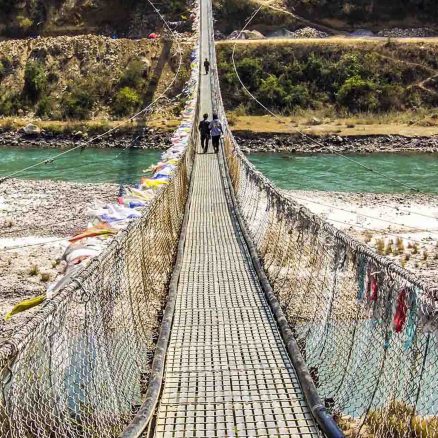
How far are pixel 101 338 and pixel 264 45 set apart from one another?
1221 inches

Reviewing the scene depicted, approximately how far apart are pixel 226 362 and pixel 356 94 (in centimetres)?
2777

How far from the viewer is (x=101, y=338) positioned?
4.05 m

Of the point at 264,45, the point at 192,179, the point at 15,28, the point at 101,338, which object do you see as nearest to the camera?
the point at 101,338

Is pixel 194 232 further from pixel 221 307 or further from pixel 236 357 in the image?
pixel 236 357

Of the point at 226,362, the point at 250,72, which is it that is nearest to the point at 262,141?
the point at 250,72

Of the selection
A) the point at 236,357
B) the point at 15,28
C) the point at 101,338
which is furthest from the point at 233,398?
the point at 15,28

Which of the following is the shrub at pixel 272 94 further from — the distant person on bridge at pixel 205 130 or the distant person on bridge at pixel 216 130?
the distant person on bridge at pixel 216 130

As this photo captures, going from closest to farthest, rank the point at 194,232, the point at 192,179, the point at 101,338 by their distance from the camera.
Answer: the point at 101,338, the point at 194,232, the point at 192,179

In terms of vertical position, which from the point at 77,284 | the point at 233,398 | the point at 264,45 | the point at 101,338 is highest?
the point at 264,45

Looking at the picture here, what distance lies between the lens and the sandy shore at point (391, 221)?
11828mm

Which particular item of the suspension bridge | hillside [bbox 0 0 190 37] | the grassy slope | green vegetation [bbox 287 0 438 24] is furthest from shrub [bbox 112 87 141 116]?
the suspension bridge

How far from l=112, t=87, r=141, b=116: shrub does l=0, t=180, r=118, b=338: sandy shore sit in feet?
36.8

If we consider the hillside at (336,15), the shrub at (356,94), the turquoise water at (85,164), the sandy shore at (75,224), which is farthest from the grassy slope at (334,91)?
the sandy shore at (75,224)

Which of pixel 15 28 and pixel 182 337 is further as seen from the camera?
pixel 15 28
